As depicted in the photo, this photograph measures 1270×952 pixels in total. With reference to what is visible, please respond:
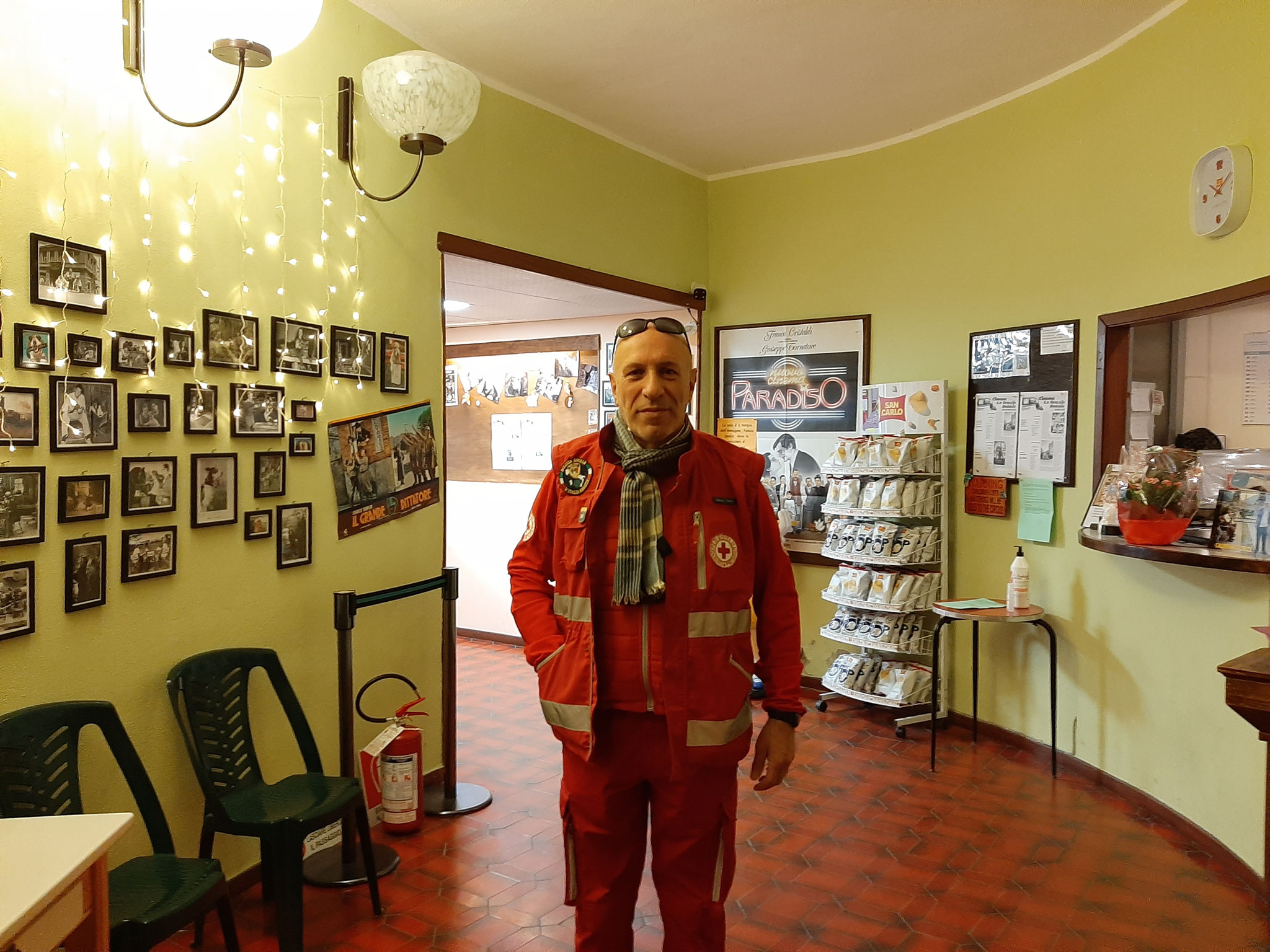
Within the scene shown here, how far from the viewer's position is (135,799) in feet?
7.95

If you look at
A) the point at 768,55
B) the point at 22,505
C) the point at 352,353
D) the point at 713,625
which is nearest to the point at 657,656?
the point at 713,625

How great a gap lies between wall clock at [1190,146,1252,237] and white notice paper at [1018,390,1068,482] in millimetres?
1011

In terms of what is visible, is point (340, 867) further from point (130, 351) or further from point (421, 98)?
point (421, 98)

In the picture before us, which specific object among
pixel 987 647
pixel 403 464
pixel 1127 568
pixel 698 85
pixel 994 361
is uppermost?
pixel 698 85

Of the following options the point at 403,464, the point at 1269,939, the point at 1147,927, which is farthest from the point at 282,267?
the point at 1269,939

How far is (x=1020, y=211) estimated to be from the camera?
14.2ft

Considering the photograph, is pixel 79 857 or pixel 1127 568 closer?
pixel 79 857

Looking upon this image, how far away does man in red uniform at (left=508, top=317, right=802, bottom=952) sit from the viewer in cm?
186

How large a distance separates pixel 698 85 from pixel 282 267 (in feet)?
7.18

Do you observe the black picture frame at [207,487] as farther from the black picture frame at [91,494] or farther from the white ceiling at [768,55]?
the white ceiling at [768,55]

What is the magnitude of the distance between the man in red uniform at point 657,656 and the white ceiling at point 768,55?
2183mm

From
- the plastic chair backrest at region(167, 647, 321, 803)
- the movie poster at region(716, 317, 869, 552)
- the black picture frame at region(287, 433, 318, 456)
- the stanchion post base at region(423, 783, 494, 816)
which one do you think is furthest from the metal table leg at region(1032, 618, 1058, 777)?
the black picture frame at region(287, 433, 318, 456)

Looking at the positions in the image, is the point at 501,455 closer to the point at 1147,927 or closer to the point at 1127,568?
the point at 1127,568

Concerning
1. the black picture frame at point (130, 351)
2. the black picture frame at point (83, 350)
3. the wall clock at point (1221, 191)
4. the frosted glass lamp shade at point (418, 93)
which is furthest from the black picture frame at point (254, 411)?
the wall clock at point (1221, 191)
